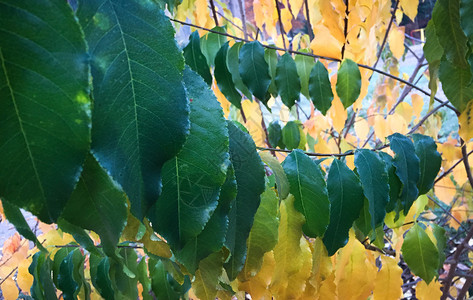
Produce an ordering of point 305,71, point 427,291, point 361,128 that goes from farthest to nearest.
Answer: point 361,128 → point 427,291 → point 305,71

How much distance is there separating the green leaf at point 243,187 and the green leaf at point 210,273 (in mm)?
17

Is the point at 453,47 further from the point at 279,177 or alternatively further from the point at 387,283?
the point at 387,283

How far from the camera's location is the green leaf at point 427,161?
662mm

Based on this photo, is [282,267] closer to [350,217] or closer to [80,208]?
[350,217]

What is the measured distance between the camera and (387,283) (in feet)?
2.52

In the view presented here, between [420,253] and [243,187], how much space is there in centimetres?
57

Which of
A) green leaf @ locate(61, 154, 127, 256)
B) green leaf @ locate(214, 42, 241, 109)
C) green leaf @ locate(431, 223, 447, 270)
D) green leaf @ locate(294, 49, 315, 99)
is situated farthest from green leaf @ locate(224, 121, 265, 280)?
green leaf @ locate(431, 223, 447, 270)

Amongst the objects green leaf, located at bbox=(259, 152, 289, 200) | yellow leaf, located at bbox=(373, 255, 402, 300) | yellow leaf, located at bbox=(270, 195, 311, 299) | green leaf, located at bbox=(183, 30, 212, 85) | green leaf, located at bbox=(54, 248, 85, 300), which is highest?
green leaf, located at bbox=(183, 30, 212, 85)

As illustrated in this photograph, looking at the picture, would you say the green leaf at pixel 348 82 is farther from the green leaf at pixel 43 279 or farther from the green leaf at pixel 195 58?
the green leaf at pixel 43 279

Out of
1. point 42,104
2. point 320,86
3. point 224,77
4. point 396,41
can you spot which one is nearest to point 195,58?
point 224,77

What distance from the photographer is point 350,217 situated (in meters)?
0.53

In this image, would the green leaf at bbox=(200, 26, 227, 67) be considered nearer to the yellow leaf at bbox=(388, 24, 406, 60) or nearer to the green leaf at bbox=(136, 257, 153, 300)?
the green leaf at bbox=(136, 257, 153, 300)

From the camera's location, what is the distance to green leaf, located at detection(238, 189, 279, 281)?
1.41ft

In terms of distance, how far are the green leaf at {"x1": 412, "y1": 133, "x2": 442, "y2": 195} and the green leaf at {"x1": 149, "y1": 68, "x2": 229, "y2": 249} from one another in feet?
1.64
